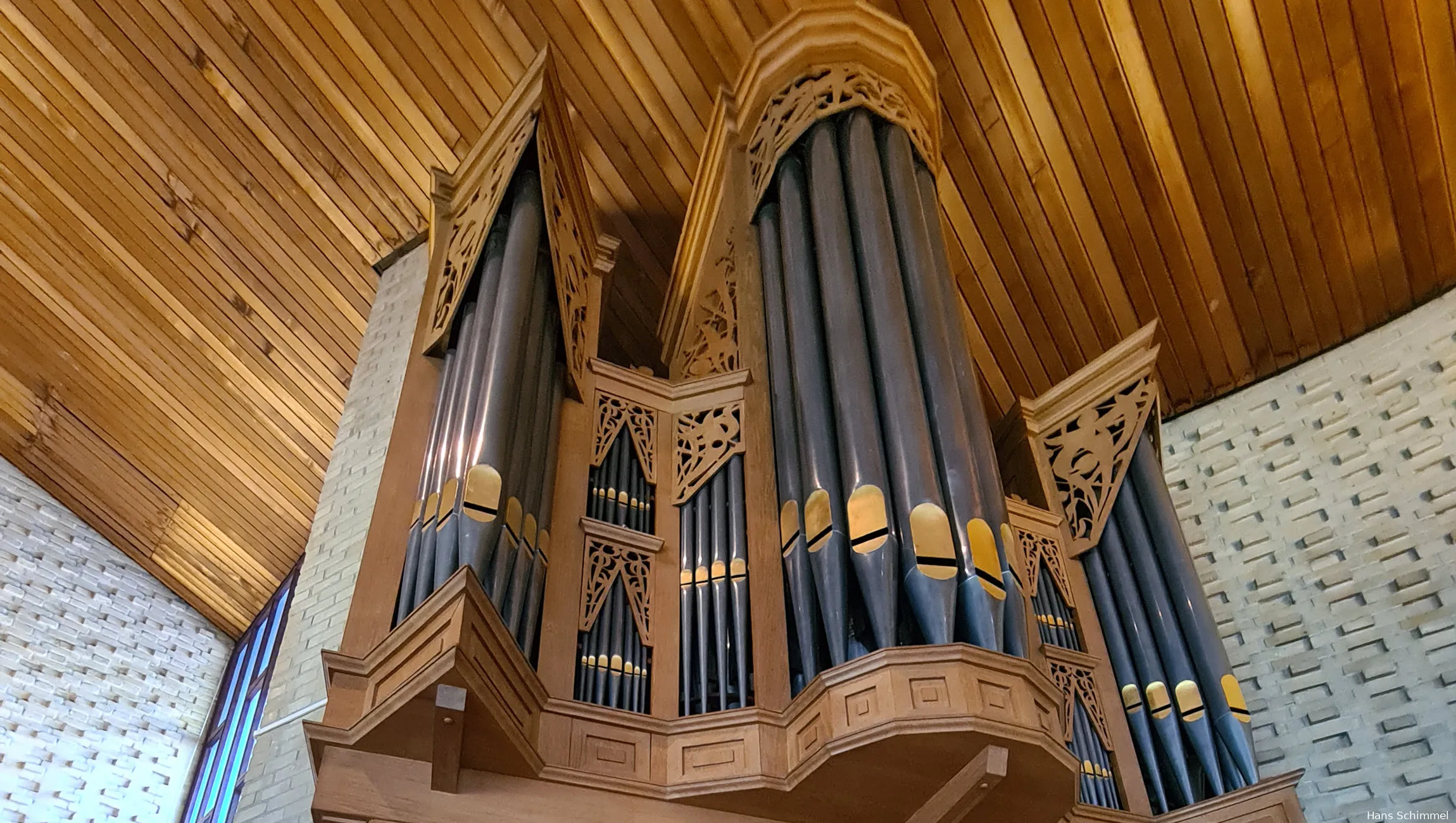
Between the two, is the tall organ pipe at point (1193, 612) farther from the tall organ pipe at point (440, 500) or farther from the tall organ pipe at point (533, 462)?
the tall organ pipe at point (440, 500)

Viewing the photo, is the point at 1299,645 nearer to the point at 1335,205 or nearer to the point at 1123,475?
the point at 1123,475

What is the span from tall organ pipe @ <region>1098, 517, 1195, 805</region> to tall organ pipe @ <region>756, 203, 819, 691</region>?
5.82 feet

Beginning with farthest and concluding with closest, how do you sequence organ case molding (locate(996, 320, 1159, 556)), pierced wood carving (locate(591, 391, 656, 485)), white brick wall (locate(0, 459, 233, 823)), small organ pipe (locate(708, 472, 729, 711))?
white brick wall (locate(0, 459, 233, 823)) → organ case molding (locate(996, 320, 1159, 556)) → pierced wood carving (locate(591, 391, 656, 485)) → small organ pipe (locate(708, 472, 729, 711))

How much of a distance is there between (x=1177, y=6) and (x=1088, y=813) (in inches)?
152

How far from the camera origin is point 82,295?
7.00m

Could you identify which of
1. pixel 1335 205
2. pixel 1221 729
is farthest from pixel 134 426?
pixel 1335 205

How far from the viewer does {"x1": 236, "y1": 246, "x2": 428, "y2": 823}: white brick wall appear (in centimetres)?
402

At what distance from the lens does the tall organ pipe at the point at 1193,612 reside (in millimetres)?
4254

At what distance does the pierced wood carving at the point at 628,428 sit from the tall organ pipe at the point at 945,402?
1.07m

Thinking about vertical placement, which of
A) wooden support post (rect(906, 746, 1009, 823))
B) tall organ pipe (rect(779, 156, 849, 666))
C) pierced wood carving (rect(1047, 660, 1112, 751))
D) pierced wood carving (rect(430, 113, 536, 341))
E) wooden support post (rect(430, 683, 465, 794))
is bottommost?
wooden support post (rect(906, 746, 1009, 823))

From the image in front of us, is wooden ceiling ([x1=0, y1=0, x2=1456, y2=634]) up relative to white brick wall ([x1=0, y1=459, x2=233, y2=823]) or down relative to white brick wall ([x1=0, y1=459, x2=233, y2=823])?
up

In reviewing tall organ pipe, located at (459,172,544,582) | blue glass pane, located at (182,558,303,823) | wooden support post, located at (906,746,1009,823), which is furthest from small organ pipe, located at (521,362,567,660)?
blue glass pane, located at (182,558,303,823)

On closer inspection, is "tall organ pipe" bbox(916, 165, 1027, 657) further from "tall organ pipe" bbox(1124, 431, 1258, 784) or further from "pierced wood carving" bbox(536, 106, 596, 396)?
"pierced wood carving" bbox(536, 106, 596, 396)

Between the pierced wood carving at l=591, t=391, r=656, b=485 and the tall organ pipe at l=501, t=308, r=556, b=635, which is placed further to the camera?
the pierced wood carving at l=591, t=391, r=656, b=485
